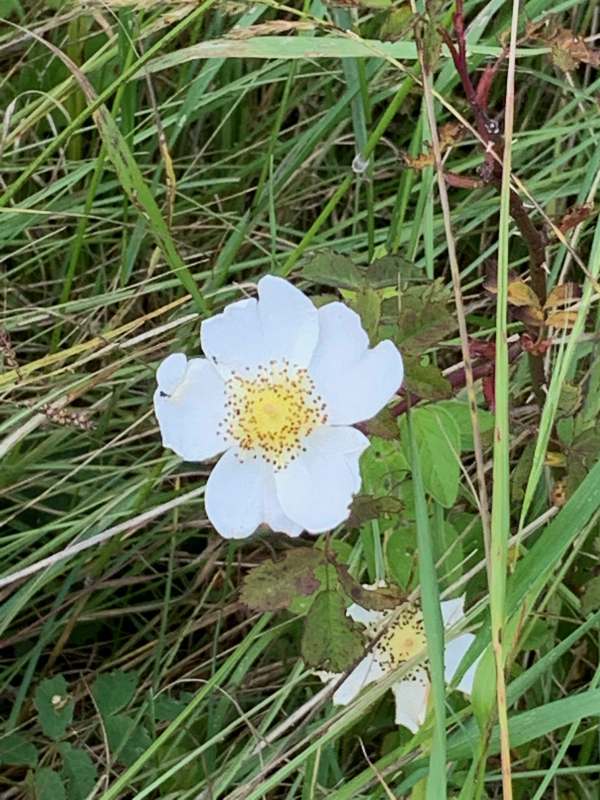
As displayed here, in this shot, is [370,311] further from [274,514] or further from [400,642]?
[400,642]

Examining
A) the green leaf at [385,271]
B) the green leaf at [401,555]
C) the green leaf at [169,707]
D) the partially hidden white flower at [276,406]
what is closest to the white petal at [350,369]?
the partially hidden white flower at [276,406]

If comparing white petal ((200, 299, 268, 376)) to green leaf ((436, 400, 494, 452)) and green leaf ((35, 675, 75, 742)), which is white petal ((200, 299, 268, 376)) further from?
green leaf ((35, 675, 75, 742))

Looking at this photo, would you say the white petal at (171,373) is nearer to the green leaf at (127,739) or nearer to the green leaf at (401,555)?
the green leaf at (401,555)

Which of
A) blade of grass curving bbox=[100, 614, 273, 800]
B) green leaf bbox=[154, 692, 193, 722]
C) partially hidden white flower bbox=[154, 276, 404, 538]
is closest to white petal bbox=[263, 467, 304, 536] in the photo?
partially hidden white flower bbox=[154, 276, 404, 538]

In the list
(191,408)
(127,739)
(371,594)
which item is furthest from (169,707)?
(191,408)

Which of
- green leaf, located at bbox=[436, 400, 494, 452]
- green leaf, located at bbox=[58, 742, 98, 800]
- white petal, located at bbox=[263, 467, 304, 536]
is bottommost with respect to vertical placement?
green leaf, located at bbox=[58, 742, 98, 800]

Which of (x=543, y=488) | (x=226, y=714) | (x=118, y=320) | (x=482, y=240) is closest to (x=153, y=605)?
(x=226, y=714)

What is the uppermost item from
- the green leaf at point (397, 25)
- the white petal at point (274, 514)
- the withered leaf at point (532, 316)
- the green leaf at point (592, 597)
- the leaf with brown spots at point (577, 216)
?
the green leaf at point (397, 25)
